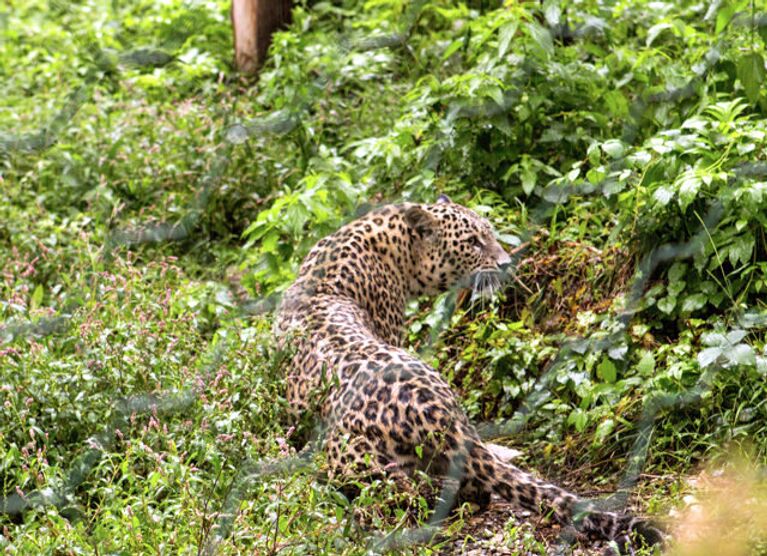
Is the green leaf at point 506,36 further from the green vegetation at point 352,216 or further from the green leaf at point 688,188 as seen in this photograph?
the green leaf at point 688,188

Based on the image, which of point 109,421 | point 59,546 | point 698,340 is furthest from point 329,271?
point 59,546

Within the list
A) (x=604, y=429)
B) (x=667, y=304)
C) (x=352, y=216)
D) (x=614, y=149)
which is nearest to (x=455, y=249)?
(x=352, y=216)

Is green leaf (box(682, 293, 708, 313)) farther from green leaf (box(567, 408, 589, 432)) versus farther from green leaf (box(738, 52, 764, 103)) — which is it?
green leaf (box(738, 52, 764, 103))

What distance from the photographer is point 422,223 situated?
365cm

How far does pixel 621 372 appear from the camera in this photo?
10.8 feet

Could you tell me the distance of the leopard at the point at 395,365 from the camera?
270 cm

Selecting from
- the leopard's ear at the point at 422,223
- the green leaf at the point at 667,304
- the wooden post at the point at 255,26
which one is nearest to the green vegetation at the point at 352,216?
the green leaf at the point at 667,304

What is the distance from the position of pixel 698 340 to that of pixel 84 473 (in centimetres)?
170

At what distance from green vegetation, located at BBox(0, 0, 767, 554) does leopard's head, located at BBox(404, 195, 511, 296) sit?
0.16 m

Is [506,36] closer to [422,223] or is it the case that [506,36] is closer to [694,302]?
[422,223]

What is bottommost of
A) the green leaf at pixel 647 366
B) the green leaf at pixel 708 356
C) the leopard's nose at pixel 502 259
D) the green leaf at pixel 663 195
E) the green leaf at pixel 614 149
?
the green leaf at pixel 647 366

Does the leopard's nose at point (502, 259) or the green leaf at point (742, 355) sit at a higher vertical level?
the green leaf at point (742, 355)

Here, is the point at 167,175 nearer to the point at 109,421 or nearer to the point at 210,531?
the point at 109,421

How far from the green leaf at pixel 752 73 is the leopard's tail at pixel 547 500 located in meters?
1.53
